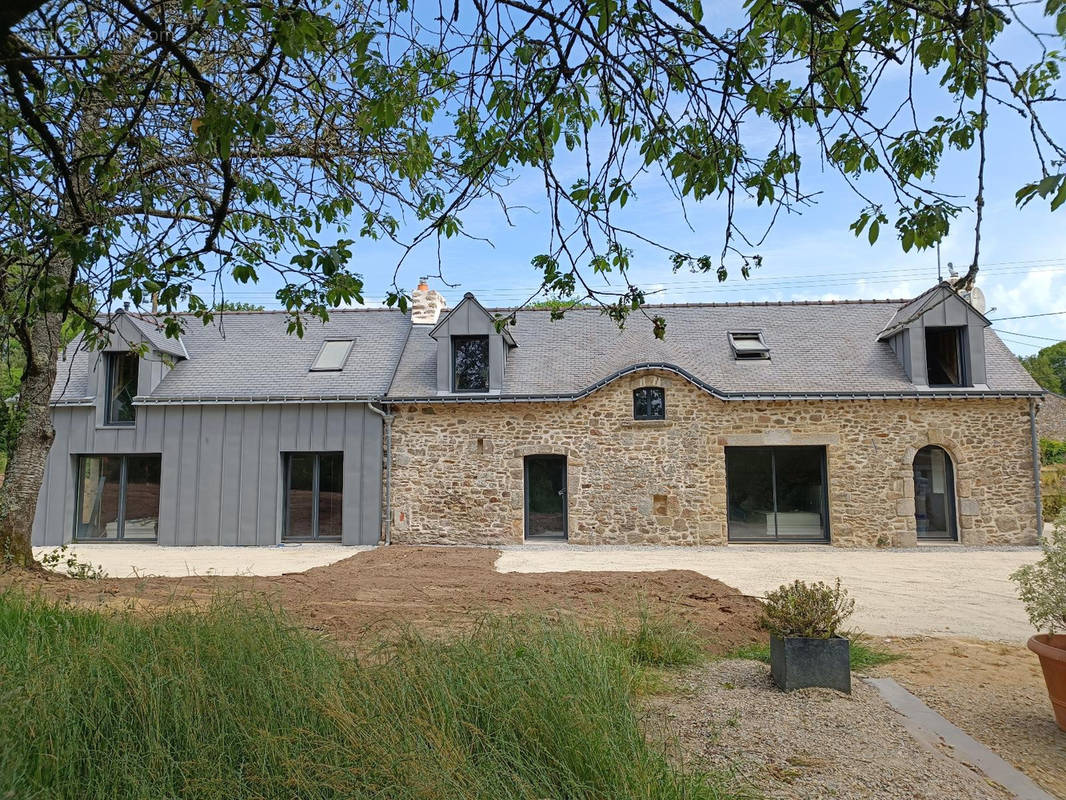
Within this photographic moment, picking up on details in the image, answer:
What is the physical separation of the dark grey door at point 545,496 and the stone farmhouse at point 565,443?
0.03 meters

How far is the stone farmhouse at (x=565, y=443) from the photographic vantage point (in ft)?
44.2

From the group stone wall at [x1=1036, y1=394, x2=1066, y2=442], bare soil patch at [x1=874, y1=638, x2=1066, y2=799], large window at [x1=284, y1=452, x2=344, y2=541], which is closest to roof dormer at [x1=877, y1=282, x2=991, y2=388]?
bare soil patch at [x1=874, y1=638, x2=1066, y2=799]

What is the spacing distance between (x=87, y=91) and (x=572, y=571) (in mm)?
7885

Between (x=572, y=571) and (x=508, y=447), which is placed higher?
(x=508, y=447)

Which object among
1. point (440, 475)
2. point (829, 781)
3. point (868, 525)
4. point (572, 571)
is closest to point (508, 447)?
point (440, 475)

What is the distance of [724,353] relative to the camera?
15.1 m

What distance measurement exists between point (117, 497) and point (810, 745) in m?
15.3

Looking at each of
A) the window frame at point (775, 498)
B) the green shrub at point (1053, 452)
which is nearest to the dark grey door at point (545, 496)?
the window frame at point (775, 498)

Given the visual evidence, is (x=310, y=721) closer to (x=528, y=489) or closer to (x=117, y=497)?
(x=528, y=489)

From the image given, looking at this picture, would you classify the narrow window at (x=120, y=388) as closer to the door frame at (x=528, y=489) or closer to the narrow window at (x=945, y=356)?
the door frame at (x=528, y=489)

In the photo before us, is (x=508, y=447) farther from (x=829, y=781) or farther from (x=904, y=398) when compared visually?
(x=829, y=781)

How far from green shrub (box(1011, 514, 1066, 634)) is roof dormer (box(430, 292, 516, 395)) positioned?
10.6 metres

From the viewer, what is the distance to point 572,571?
33.1 feet

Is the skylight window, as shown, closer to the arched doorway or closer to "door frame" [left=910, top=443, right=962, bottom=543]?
"door frame" [left=910, top=443, right=962, bottom=543]
